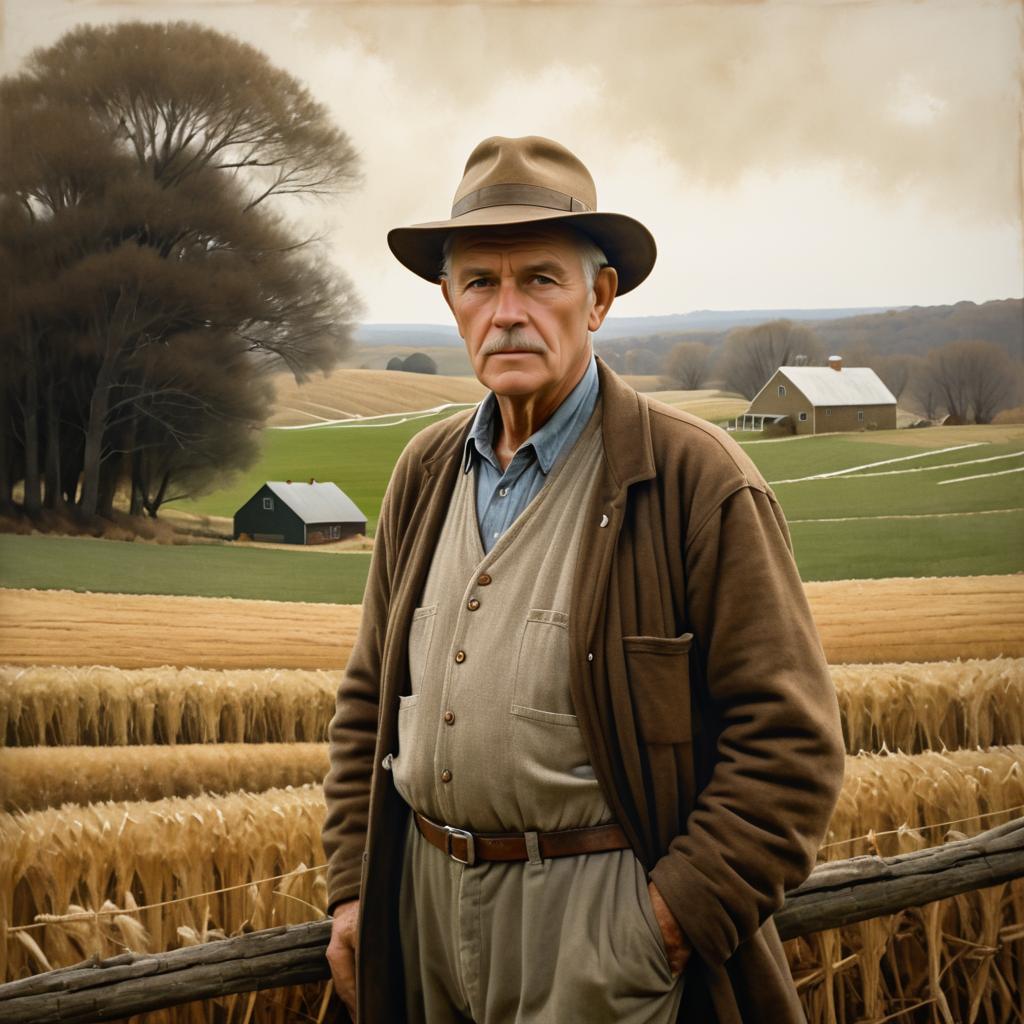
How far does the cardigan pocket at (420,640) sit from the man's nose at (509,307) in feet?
1.53

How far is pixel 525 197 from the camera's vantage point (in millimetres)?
1750

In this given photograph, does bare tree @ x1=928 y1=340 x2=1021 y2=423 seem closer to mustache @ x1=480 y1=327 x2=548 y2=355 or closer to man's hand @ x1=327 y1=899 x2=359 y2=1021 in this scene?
mustache @ x1=480 y1=327 x2=548 y2=355

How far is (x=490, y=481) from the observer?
6.03ft

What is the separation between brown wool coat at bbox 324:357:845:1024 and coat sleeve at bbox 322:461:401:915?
1.70 ft

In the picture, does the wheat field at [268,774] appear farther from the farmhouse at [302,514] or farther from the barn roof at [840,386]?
the barn roof at [840,386]

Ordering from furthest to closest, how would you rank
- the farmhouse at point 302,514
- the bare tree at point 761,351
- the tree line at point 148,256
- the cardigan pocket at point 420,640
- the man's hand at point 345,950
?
the bare tree at point 761,351, the farmhouse at point 302,514, the tree line at point 148,256, the man's hand at point 345,950, the cardigan pocket at point 420,640

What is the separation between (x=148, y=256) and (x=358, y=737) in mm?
1891

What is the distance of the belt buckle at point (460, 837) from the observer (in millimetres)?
1662

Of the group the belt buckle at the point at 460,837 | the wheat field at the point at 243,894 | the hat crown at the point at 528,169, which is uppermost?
the hat crown at the point at 528,169

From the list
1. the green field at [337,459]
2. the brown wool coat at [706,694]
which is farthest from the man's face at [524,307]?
the green field at [337,459]

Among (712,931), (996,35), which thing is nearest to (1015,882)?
(712,931)

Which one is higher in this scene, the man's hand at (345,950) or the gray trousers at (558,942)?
the gray trousers at (558,942)

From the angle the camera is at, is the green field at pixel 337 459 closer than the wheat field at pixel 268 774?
No

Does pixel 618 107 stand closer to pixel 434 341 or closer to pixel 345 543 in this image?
pixel 434 341
